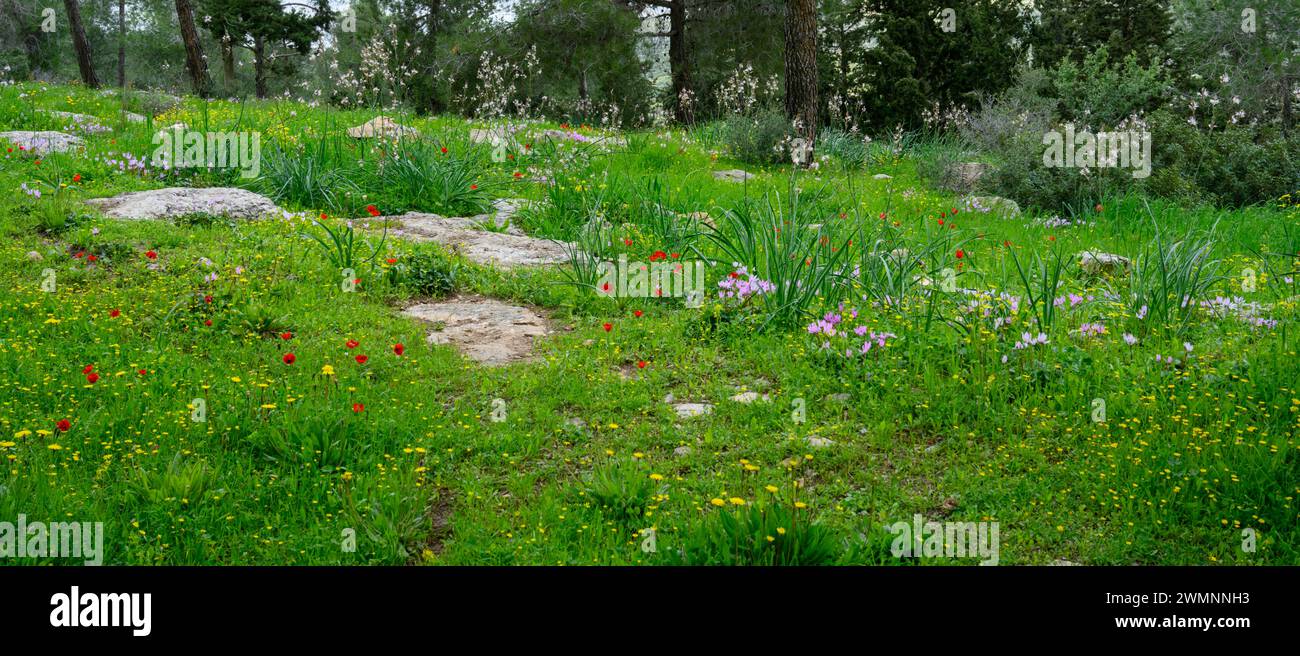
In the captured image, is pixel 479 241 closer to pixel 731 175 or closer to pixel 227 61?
pixel 731 175

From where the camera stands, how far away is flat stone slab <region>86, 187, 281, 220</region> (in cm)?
759

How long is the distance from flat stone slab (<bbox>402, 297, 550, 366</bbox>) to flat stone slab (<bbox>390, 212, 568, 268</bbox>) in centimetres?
88

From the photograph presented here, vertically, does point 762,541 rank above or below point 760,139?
below

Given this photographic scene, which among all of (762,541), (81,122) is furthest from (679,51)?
(762,541)

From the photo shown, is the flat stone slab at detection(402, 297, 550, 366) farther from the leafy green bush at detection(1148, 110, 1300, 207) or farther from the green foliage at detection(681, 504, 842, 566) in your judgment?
the leafy green bush at detection(1148, 110, 1300, 207)

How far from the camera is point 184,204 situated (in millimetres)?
7809

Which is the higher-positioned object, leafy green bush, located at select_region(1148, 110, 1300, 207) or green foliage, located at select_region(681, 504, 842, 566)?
leafy green bush, located at select_region(1148, 110, 1300, 207)

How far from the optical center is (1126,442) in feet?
13.5

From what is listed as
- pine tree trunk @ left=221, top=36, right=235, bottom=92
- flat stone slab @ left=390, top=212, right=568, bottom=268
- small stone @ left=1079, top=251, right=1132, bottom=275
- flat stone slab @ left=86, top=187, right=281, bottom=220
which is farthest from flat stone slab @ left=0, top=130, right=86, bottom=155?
small stone @ left=1079, top=251, right=1132, bottom=275

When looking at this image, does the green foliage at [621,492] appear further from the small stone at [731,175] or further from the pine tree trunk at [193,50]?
the pine tree trunk at [193,50]

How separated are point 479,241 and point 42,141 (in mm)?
5413
